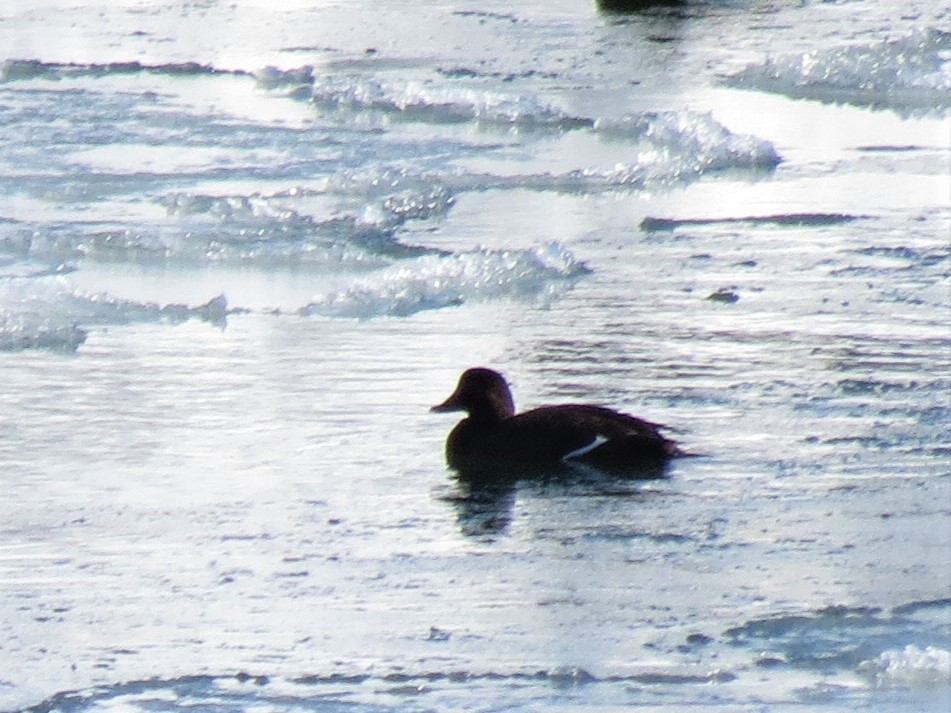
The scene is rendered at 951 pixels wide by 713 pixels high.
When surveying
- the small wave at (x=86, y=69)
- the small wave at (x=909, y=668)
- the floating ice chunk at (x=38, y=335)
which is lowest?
the small wave at (x=909, y=668)

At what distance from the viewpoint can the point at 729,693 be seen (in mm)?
5125

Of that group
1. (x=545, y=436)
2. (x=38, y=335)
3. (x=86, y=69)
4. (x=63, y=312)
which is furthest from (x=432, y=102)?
(x=545, y=436)

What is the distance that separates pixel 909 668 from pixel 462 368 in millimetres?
3236

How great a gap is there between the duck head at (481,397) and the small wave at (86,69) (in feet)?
28.2

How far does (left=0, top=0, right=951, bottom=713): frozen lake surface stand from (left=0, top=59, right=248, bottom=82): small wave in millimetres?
70

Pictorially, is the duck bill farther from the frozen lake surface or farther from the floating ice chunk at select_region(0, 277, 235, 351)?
the floating ice chunk at select_region(0, 277, 235, 351)

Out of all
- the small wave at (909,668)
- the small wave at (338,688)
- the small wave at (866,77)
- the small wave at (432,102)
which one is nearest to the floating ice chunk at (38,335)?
the small wave at (338,688)

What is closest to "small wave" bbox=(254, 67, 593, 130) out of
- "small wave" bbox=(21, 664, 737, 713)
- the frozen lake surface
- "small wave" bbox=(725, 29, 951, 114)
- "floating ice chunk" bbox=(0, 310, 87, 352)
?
the frozen lake surface

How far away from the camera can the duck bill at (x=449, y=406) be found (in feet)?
24.2

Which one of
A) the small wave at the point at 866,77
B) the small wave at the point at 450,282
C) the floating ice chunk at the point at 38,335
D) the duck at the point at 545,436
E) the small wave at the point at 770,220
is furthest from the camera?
the small wave at the point at 866,77

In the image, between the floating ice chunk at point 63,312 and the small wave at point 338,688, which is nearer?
the small wave at point 338,688

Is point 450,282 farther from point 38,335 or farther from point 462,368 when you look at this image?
point 38,335

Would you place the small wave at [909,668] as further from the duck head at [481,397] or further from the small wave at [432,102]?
the small wave at [432,102]

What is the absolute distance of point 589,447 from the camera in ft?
23.2
